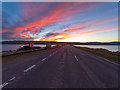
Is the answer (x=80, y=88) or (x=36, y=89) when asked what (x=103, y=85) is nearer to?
(x=80, y=88)

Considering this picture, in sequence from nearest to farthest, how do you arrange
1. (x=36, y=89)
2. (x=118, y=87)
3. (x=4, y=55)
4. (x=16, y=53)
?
1. (x=36, y=89)
2. (x=118, y=87)
3. (x=4, y=55)
4. (x=16, y=53)

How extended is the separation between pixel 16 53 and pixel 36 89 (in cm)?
1369

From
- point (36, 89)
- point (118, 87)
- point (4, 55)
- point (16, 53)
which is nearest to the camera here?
point (36, 89)

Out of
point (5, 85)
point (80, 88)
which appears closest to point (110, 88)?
point (80, 88)

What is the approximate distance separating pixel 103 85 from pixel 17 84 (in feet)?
14.4

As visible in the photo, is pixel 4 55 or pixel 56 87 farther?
pixel 4 55

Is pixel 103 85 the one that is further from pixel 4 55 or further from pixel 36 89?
pixel 4 55

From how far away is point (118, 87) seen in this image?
3.50 meters

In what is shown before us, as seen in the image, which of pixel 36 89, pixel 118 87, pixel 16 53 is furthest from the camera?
pixel 16 53

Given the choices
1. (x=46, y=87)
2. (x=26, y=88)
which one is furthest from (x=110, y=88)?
(x=26, y=88)

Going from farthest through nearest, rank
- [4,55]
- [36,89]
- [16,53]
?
[16,53] → [4,55] → [36,89]

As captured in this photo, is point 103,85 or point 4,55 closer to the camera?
point 103,85

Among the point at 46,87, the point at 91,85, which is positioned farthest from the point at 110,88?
the point at 46,87

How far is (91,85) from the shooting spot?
3.54 meters
